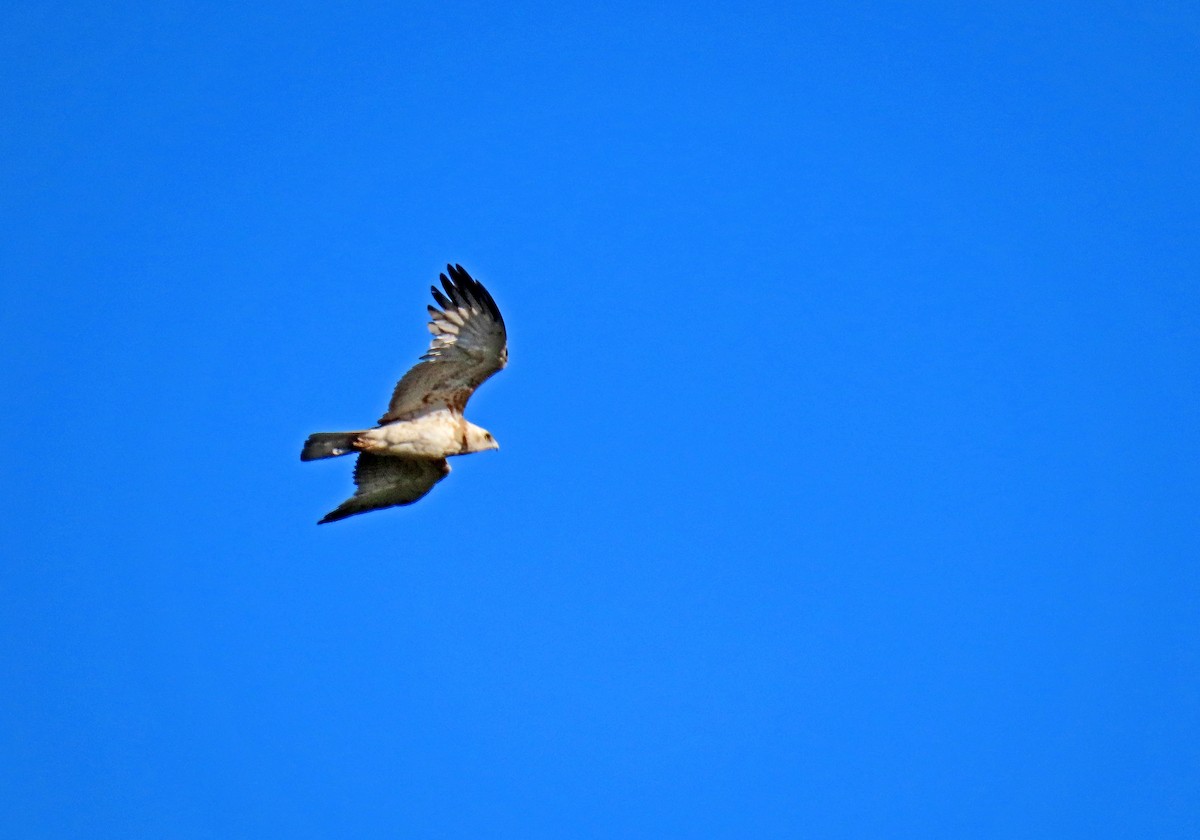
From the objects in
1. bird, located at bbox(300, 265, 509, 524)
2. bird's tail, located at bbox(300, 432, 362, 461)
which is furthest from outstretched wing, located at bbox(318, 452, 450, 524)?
bird's tail, located at bbox(300, 432, 362, 461)

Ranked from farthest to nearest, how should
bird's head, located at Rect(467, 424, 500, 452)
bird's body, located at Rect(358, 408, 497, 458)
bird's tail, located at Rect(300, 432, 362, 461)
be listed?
bird's head, located at Rect(467, 424, 500, 452), bird's body, located at Rect(358, 408, 497, 458), bird's tail, located at Rect(300, 432, 362, 461)

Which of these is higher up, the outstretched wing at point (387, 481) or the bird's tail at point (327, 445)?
the outstretched wing at point (387, 481)

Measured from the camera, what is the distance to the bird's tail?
Result: 1336 centimetres

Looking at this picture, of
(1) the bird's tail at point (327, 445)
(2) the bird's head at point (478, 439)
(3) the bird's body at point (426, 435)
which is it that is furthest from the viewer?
(2) the bird's head at point (478, 439)

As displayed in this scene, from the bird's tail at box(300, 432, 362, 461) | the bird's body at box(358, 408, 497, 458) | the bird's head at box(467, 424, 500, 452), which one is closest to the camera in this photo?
the bird's tail at box(300, 432, 362, 461)

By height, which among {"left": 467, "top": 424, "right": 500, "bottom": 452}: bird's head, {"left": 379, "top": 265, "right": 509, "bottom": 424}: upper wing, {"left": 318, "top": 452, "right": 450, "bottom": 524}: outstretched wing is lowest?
{"left": 318, "top": 452, "right": 450, "bottom": 524}: outstretched wing

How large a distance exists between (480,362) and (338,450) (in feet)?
5.51

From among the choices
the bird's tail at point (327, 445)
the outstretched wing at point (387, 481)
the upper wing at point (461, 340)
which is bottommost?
the bird's tail at point (327, 445)

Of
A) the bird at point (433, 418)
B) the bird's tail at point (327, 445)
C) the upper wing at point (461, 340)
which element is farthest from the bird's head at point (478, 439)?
the bird's tail at point (327, 445)

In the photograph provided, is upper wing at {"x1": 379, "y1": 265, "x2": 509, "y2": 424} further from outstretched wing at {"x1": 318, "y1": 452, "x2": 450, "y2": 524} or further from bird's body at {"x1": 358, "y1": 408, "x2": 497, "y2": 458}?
outstretched wing at {"x1": 318, "y1": 452, "x2": 450, "y2": 524}

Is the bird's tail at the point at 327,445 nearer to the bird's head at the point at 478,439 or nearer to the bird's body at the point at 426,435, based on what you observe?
the bird's body at the point at 426,435

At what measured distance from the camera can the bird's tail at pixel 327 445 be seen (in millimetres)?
13359

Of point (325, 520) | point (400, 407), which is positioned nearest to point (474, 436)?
point (400, 407)

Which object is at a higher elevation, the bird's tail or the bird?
the bird
